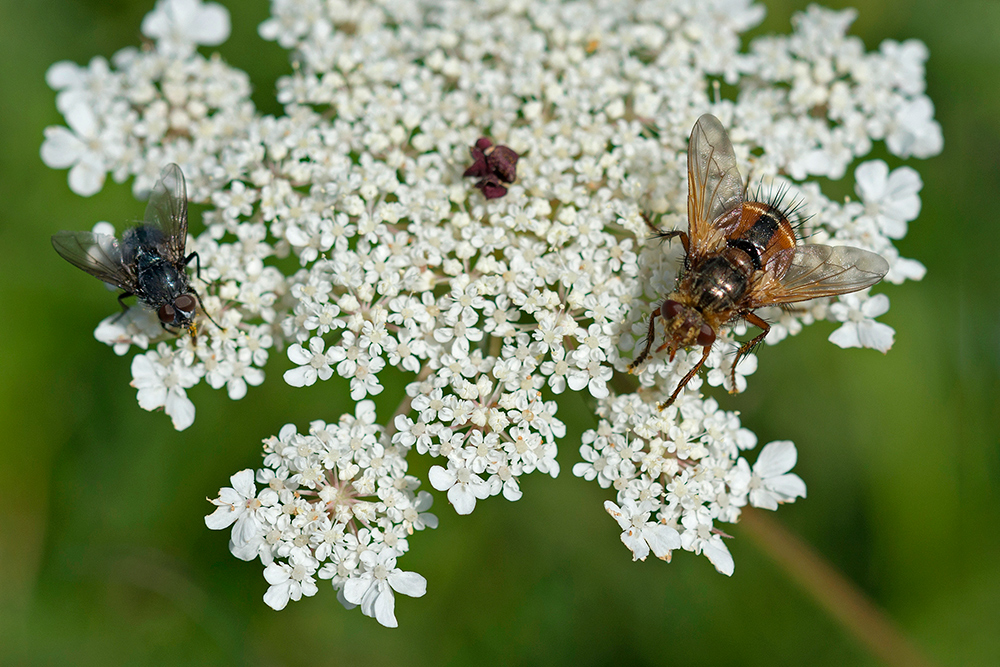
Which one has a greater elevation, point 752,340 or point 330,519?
point 752,340

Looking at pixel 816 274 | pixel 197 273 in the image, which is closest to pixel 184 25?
pixel 197 273

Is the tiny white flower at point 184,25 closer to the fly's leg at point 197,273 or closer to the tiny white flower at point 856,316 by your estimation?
the fly's leg at point 197,273

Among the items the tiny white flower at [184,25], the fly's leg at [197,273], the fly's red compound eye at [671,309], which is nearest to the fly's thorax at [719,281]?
the fly's red compound eye at [671,309]

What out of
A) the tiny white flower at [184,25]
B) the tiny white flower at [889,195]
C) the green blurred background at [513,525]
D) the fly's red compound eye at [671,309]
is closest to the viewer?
the fly's red compound eye at [671,309]

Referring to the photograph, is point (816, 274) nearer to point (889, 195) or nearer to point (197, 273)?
point (889, 195)

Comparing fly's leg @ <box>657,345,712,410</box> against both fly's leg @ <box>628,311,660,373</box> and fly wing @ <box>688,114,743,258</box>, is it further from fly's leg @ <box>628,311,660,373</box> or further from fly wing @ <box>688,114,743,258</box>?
fly wing @ <box>688,114,743,258</box>

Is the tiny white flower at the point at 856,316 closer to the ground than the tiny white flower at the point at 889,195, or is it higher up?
closer to the ground
